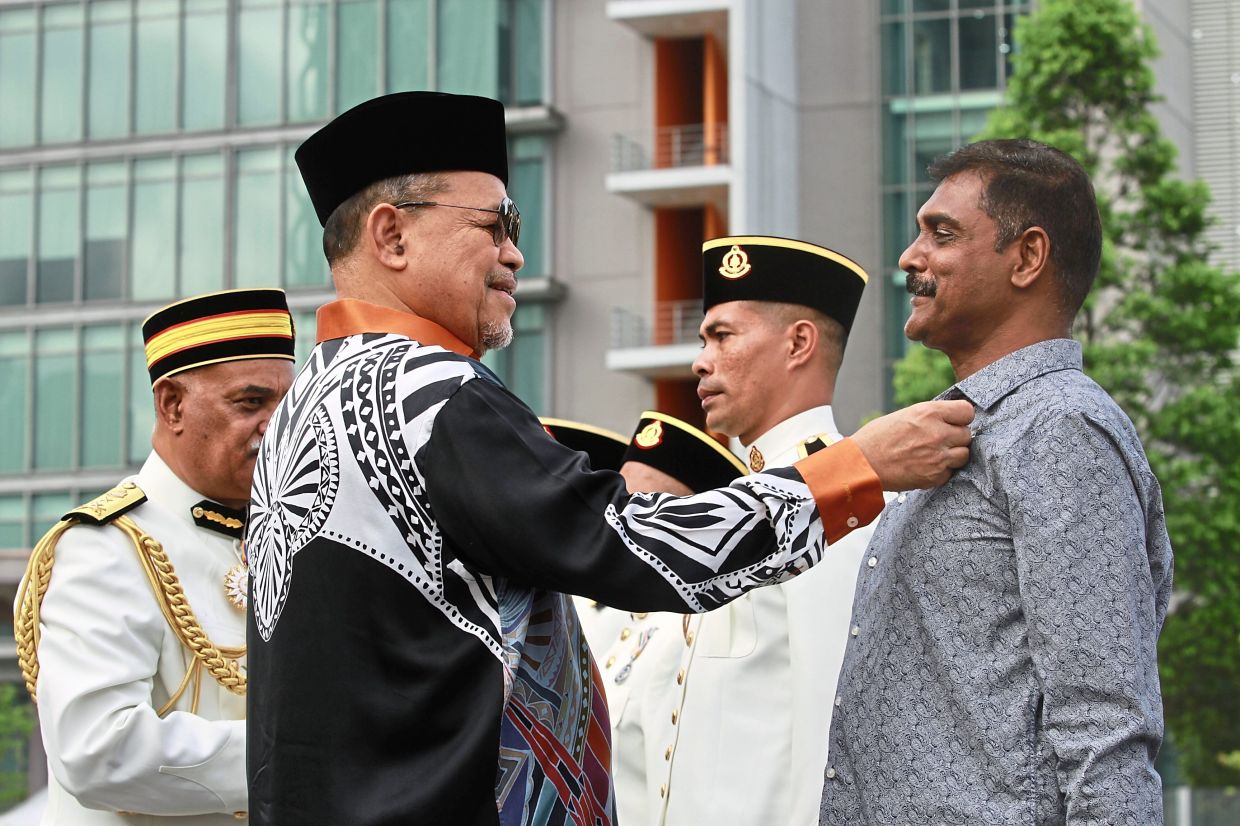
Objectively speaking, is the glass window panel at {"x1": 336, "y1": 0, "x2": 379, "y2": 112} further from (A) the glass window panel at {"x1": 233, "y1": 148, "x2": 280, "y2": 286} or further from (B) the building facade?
(A) the glass window panel at {"x1": 233, "y1": 148, "x2": 280, "y2": 286}

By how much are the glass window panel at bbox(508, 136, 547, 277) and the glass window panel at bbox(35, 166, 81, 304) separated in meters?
7.35

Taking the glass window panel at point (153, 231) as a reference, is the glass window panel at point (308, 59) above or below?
above

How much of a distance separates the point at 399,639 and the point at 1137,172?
17829mm

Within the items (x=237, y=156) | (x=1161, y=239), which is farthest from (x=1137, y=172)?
(x=237, y=156)

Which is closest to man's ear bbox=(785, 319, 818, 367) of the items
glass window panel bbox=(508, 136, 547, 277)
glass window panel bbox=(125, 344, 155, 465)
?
glass window panel bbox=(508, 136, 547, 277)

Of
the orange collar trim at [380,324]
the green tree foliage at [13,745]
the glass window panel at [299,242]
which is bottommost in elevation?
the green tree foliage at [13,745]

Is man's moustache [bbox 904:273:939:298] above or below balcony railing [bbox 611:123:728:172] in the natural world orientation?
below

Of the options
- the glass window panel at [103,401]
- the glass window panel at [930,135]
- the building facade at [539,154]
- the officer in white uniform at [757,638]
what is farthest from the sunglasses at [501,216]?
the glass window panel at [103,401]

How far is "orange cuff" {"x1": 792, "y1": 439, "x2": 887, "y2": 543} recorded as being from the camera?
3373mm

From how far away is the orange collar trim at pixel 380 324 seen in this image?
357cm

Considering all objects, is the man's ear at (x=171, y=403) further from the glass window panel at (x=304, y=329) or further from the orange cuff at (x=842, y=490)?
the glass window panel at (x=304, y=329)

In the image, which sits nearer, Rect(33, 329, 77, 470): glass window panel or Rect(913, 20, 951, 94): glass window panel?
Rect(913, 20, 951, 94): glass window panel

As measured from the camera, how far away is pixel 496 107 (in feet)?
12.3

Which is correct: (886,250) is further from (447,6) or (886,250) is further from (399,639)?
(399,639)
